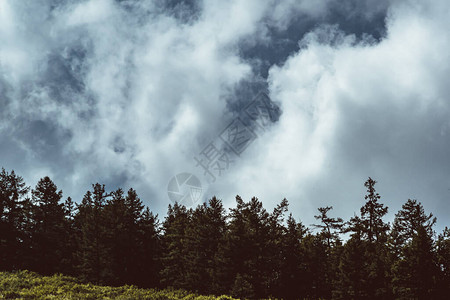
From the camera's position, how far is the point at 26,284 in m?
23.0

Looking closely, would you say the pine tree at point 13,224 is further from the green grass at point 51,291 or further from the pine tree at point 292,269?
the pine tree at point 292,269

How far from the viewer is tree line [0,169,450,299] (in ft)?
94.4

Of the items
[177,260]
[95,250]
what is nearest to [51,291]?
[95,250]

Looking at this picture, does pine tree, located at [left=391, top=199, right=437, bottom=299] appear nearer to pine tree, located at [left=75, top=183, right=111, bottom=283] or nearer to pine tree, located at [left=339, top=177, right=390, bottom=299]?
pine tree, located at [left=339, top=177, right=390, bottom=299]

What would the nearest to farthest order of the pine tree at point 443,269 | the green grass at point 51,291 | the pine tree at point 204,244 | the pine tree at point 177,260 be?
the green grass at point 51,291 < the pine tree at point 443,269 < the pine tree at point 204,244 < the pine tree at point 177,260

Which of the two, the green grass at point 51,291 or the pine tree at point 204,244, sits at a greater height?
the pine tree at point 204,244

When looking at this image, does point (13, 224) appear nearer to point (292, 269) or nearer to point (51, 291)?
point (51, 291)

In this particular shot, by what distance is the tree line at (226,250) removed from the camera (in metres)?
28.8

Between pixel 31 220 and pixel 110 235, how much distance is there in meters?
12.6

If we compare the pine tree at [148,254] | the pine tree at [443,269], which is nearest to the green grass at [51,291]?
the pine tree at [148,254]

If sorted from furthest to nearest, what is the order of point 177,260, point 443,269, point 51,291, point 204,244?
point 177,260, point 204,244, point 443,269, point 51,291

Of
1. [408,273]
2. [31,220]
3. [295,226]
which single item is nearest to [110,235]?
[31,220]

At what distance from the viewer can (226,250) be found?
103ft

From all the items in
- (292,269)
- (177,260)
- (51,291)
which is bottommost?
(51,291)
